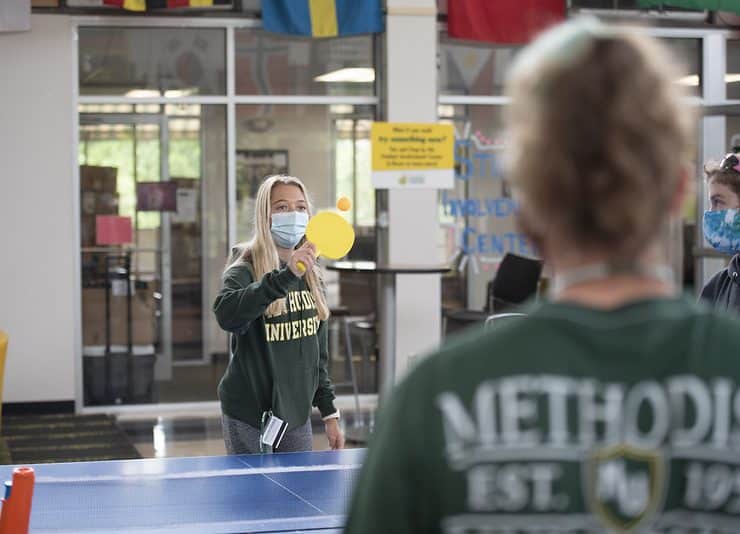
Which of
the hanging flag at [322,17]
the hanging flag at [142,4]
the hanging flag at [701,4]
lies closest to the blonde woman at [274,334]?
the hanging flag at [142,4]

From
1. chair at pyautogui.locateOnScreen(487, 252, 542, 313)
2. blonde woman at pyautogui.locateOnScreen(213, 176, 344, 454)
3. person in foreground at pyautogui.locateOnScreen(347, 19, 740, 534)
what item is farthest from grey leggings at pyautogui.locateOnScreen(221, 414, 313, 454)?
chair at pyautogui.locateOnScreen(487, 252, 542, 313)

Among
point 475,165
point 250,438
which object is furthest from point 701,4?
point 250,438

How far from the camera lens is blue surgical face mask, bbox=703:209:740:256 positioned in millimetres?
4004

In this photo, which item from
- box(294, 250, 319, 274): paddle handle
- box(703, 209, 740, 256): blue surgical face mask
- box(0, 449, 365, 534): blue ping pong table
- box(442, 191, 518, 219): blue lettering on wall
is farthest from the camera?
box(442, 191, 518, 219): blue lettering on wall

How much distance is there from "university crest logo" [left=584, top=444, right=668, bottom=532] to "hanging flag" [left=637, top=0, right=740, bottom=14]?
29.2 ft

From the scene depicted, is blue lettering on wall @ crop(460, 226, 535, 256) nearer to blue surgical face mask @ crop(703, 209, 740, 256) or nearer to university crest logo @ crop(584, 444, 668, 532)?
blue surgical face mask @ crop(703, 209, 740, 256)

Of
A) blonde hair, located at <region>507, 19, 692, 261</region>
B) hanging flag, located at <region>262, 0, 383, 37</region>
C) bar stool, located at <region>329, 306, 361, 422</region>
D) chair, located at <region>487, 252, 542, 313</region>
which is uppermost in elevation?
hanging flag, located at <region>262, 0, 383, 37</region>

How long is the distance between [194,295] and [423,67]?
8.07 ft

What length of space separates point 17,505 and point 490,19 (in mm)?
7557

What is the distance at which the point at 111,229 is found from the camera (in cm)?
945

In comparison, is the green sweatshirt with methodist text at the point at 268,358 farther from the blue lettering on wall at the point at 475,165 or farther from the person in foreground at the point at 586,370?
the blue lettering on wall at the point at 475,165

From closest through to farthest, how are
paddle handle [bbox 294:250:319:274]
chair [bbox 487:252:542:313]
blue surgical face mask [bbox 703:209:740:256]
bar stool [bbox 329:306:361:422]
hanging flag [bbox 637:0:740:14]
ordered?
paddle handle [bbox 294:250:319:274]
blue surgical face mask [bbox 703:209:740:256]
bar stool [bbox 329:306:361:422]
chair [bbox 487:252:542:313]
hanging flag [bbox 637:0:740:14]

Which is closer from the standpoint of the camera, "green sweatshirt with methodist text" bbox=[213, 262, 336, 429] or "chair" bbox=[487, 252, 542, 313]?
"green sweatshirt with methodist text" bbox=[213, 262, 336, 429]

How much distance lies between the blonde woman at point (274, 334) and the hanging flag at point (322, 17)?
5281 millimetres
